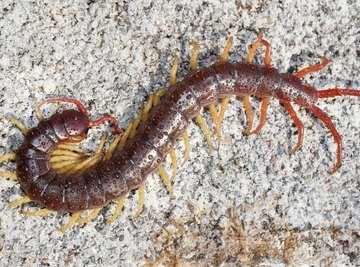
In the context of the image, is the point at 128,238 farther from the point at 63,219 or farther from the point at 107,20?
the point at 107,20

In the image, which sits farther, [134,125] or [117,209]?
[134,125]

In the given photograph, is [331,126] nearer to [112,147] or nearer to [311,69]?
[311,69]

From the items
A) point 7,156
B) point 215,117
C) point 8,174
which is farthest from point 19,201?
point 215,117

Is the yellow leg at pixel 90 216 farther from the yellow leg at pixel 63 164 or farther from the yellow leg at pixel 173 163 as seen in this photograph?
the yellow leg at pixel 173 163

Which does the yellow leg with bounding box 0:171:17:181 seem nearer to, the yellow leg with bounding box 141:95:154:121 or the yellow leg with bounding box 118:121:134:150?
the yellow leg with bounding box 118:121:134:150

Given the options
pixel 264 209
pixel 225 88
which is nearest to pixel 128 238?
pixel 264 209

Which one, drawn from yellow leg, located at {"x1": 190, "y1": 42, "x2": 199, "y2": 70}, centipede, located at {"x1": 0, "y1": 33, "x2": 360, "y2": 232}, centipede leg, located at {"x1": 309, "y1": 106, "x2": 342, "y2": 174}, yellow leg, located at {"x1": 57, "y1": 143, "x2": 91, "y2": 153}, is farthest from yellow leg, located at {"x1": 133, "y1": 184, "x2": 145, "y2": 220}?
centipede leg, located at {"x1": 309, "y1": 106, "x2": 342, "y2": 174}

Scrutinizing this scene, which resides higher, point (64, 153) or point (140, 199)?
point (64, 153)
